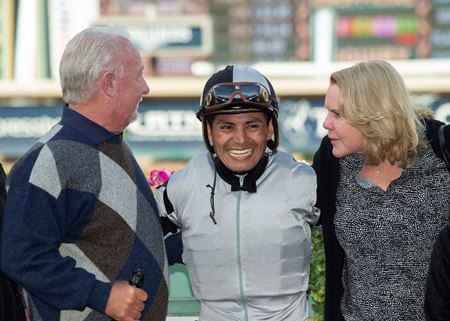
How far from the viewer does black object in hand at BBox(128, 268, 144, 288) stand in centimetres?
294

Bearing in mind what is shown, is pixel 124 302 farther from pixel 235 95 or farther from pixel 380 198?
pixel 380 198

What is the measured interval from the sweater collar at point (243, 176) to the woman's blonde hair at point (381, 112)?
40 centimetres

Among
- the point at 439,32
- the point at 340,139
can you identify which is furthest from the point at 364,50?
the point at 340,139

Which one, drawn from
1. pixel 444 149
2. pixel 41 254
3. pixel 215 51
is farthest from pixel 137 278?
pixel 215 51

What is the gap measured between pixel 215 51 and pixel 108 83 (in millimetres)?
10882

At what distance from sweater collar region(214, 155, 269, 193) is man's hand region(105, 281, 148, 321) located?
0.54m

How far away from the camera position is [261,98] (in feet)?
10.2

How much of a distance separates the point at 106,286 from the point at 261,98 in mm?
916

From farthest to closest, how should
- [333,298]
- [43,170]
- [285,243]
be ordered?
[333,298]
[285,243]
[43,170]

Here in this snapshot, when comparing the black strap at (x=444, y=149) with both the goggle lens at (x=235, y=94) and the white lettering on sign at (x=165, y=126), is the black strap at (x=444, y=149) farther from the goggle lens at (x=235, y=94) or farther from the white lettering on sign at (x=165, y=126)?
the white lettering on sign at (x=165, y=126)

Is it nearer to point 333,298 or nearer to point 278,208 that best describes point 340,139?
point 278,208

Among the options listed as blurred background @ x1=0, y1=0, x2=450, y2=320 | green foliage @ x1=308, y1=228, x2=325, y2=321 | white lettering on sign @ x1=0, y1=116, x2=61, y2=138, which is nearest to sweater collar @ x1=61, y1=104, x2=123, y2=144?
green foliage @ x1=308, y1=228, x2=325, y2=321

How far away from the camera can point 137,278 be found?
2943mm

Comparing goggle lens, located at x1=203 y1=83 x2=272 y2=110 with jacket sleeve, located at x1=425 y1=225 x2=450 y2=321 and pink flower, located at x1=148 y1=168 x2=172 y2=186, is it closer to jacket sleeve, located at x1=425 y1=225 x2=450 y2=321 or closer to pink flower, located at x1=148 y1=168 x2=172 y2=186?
jacket sleeve, located at x1=425 y1=225 x2=450 y2=321
